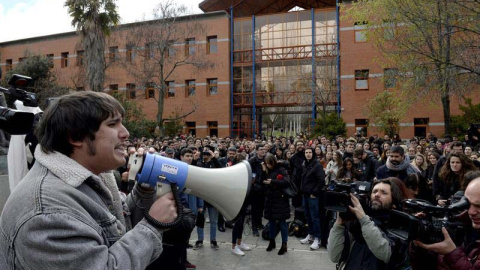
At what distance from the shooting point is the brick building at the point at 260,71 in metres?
22.3

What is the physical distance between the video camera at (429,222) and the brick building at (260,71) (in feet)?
63.9

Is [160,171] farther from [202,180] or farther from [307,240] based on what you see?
[307,240]

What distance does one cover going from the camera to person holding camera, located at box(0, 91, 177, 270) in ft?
3.98

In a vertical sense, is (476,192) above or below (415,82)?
below

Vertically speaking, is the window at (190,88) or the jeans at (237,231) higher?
the window at (190,88)

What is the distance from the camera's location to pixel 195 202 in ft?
21.6

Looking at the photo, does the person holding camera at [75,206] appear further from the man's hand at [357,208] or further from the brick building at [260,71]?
the brick building at [260,71]

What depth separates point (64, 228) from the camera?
1229 millimetres

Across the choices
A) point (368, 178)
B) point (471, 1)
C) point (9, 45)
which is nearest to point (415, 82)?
point (471, 1)

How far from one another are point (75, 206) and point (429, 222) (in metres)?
1.82

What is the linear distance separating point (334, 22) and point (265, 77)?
606 centimetres

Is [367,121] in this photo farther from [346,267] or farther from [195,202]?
[346,267]

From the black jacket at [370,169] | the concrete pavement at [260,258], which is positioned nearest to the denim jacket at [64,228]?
the concrete pavement at [260,258]

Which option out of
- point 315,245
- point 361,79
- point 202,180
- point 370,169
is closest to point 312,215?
point 315,245
